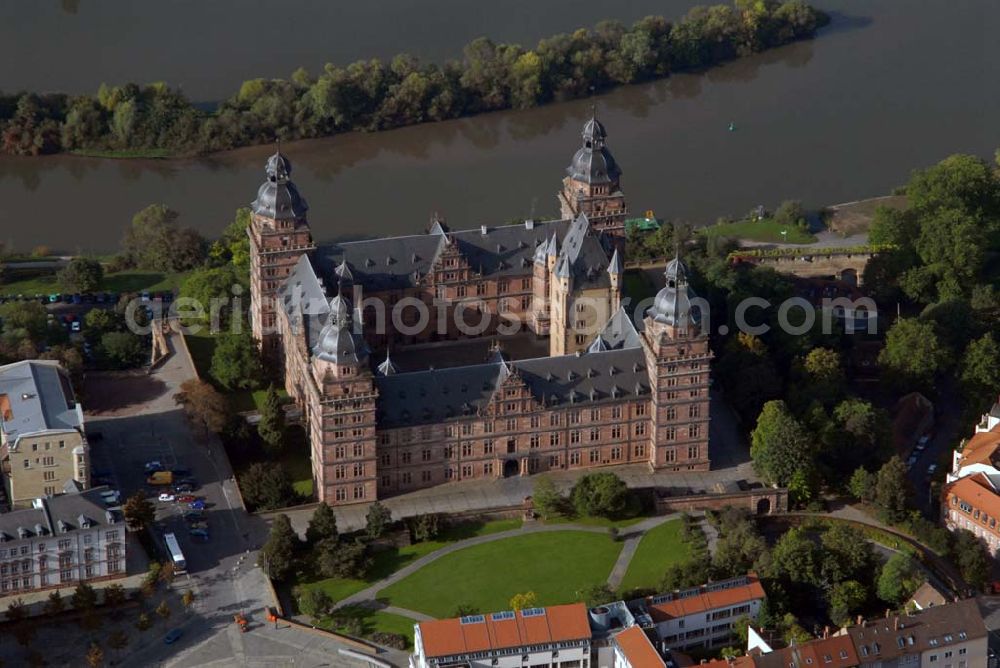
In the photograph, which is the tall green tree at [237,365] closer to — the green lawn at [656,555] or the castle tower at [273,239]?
the castle tower at [273,239]

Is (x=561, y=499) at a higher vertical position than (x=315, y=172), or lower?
lower

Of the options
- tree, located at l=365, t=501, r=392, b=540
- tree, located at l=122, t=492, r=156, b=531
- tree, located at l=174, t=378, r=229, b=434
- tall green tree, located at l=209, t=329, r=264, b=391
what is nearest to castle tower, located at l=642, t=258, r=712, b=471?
tree, located at l=365, t=501, r=392, b=540

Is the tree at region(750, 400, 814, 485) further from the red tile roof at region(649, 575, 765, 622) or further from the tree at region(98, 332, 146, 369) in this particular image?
the tree at region(98, 332, 146, 369)

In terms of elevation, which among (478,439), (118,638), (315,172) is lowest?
(118,638)

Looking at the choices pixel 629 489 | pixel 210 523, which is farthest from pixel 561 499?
pixel 210 523

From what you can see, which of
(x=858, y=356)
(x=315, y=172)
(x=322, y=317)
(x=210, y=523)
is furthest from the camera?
(x=315, y=172)

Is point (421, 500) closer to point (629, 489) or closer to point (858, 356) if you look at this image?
point (629, 489)

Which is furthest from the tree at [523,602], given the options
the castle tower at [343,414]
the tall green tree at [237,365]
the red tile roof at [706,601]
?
the tall green tree at [237,365]
